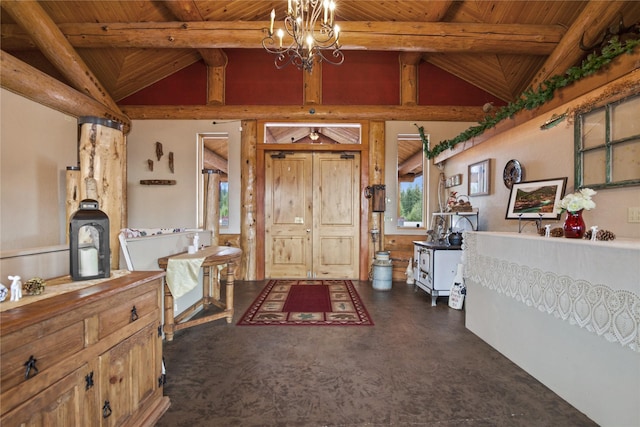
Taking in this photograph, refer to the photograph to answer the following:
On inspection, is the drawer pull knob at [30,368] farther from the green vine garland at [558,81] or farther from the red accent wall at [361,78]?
the red accent wall at [361,78]

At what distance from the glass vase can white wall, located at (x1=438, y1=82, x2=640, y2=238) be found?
1.50 ft

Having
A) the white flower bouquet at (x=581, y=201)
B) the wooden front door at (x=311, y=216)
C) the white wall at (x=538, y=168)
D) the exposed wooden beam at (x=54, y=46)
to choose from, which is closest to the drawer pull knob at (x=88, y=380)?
the white flower bouquet at (x=581, y=201)

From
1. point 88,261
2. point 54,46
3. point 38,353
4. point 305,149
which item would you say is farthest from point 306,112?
point 38,353

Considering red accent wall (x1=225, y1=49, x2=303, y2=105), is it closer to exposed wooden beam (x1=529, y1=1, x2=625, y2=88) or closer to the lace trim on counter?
exposed wooden beam (x1=529, y1=1, x2=625, y2=88)

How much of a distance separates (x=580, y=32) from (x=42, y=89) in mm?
6935

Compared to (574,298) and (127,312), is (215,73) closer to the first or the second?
(127,312)

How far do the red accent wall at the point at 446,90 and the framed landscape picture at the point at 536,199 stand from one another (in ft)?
9.51

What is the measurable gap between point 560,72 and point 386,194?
3.03 meters

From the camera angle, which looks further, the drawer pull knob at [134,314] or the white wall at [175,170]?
the white wall at [175,170]

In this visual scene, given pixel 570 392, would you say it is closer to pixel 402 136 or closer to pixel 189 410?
pixel 189 410

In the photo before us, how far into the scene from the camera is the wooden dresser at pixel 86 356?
0.96 m

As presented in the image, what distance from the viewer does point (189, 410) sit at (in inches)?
72.1

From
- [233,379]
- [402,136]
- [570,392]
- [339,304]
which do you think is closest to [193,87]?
[402,136]

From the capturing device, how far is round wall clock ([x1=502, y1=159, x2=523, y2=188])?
3.19 m
